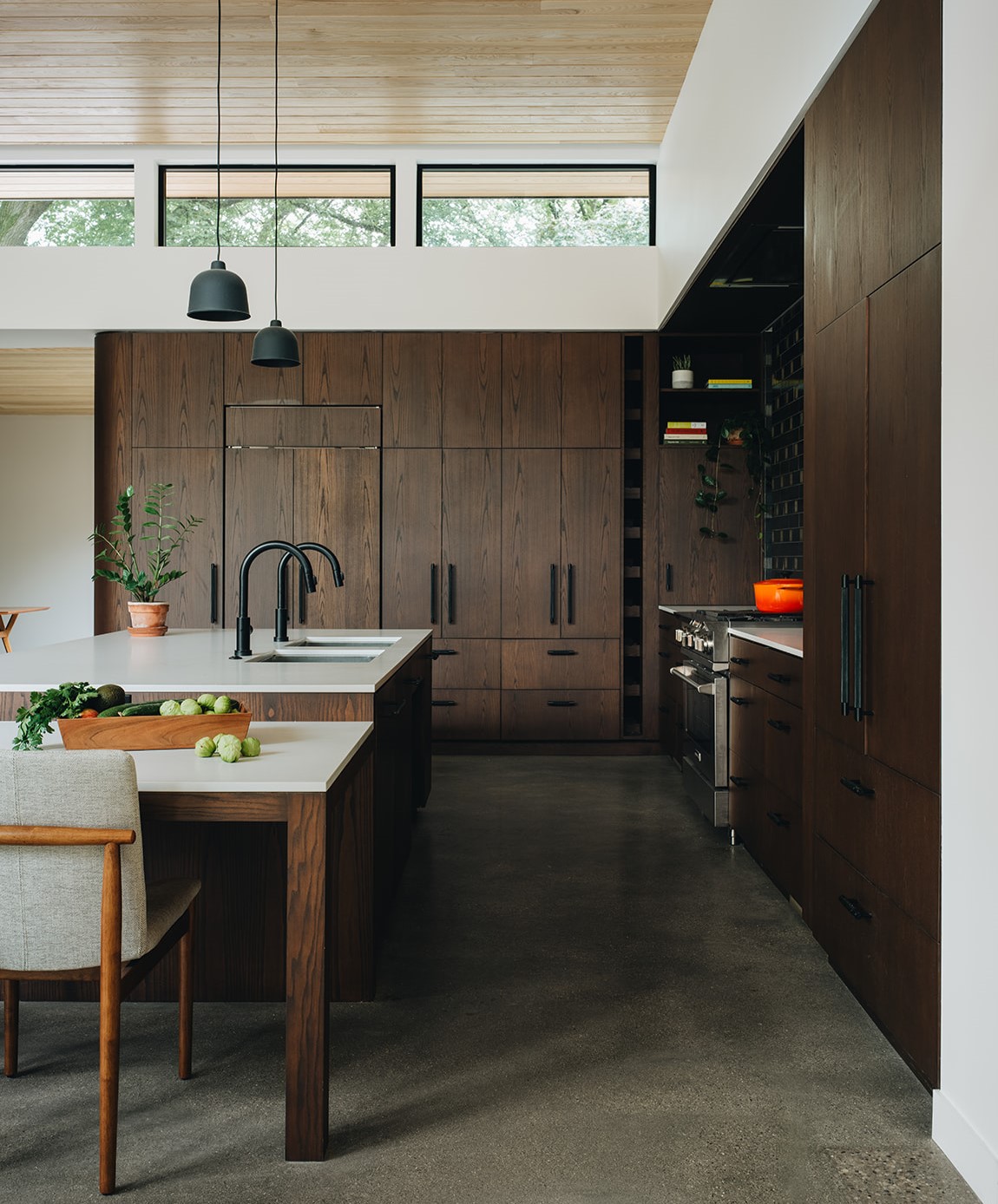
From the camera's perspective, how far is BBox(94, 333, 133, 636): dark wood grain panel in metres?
6.01

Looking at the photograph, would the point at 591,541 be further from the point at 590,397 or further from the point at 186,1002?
the point at 186,1002

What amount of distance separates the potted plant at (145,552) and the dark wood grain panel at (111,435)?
0.42ft

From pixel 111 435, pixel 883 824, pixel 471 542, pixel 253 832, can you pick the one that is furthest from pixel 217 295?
pixel 111 435

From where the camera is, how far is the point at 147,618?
3982mm

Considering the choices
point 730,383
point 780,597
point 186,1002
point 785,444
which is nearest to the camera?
point 186,1002

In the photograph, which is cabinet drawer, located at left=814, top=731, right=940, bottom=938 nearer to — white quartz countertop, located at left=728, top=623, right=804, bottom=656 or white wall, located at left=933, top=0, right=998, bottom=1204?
white wall, located at left=933, top=0, right=998, bottom=1204

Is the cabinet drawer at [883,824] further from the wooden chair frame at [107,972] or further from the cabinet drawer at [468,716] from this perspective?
the cabinet drawer at [468,716]

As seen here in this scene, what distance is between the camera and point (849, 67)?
8.40ft

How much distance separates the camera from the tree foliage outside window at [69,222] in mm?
6090

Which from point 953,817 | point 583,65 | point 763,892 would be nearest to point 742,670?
point 763,892

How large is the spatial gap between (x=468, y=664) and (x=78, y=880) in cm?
432

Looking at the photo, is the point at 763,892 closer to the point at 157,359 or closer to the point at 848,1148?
the point at 848,1148

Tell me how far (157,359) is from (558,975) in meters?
4.71

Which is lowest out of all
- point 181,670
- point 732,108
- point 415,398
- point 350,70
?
point 181,670
